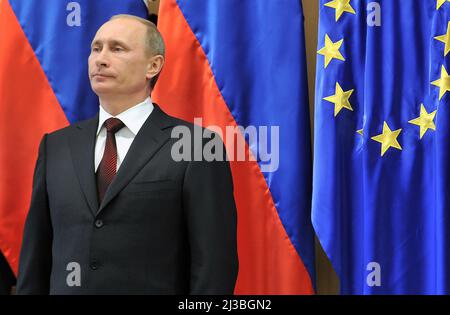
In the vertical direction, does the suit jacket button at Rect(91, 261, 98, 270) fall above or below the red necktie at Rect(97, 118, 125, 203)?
below

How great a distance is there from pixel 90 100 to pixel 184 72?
0.38 metres

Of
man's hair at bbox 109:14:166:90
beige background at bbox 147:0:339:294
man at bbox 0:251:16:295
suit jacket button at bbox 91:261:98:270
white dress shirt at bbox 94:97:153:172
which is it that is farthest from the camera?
beige background at bbox 147:0:339:294

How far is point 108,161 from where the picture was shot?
1899 millimetres

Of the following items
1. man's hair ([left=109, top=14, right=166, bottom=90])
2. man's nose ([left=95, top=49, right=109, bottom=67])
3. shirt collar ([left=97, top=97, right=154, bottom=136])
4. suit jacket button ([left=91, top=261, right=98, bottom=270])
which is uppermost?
man's hair ([left=109, top=14, right=166, bottom=90])

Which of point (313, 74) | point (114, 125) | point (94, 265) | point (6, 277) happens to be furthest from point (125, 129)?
point (313, 74)

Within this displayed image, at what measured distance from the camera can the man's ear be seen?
6.72 feet

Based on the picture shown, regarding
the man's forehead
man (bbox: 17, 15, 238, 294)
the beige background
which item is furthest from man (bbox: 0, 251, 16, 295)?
the beige background

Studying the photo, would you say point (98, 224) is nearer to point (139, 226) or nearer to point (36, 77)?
point (139, 226)

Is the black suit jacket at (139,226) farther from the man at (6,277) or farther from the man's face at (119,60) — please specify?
the man at (6,277)

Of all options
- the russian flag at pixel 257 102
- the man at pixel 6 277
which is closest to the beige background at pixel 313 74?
the russian flag at pixel 257 102

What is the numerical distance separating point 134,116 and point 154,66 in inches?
7.5

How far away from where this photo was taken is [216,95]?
263 cm

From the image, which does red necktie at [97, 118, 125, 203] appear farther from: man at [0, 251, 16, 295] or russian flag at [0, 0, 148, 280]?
man at [0, 251, 16, 295]

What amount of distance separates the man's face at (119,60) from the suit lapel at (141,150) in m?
0.12
